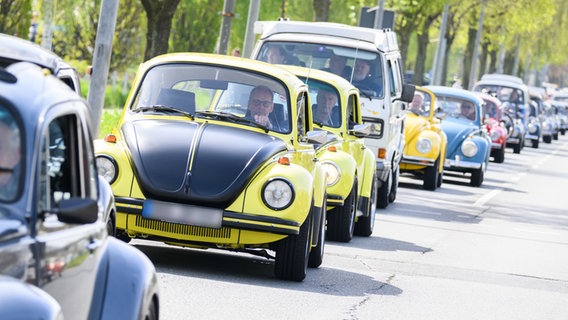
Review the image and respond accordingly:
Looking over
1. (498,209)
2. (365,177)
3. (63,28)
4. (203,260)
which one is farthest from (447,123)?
(63,28)

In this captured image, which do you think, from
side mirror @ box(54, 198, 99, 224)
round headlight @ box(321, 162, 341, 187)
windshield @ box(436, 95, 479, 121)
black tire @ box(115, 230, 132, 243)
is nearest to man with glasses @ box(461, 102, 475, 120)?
windshield @ box(436, 95, 479, 121)

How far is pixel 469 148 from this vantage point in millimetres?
29344

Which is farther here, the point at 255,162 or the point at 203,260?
the point at 203,260

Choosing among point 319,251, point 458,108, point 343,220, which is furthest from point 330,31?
point 458,108

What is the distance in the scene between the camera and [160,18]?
27.8m

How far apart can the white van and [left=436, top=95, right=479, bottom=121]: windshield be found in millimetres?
9117

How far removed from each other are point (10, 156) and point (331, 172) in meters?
9.65

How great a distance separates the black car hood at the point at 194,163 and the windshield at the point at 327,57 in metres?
8.21

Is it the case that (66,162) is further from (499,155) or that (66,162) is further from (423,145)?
(499,155)

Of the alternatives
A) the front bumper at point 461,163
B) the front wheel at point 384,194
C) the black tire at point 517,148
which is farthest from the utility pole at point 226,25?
the black tire at point 517,148

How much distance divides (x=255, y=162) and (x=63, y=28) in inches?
1596

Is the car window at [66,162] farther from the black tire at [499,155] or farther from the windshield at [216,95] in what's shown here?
the black tire at [499,155]

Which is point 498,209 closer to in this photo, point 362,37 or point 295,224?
point 362,37

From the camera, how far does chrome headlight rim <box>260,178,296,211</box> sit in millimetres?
10945
